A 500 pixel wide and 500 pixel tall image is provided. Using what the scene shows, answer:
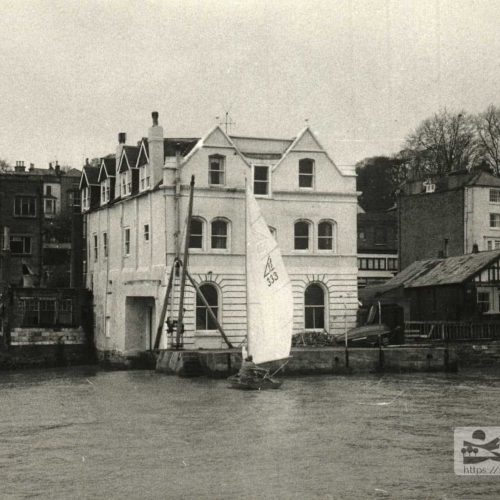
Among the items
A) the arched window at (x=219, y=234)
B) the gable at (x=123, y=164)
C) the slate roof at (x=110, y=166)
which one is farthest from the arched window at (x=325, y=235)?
the slate roof at (x=110, y=166)

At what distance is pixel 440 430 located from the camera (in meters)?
30.2

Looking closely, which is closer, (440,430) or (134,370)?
(440,430)

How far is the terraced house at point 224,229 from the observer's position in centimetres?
5412

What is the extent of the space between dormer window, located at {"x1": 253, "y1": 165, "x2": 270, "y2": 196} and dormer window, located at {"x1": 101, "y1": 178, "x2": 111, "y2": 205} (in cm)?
1300

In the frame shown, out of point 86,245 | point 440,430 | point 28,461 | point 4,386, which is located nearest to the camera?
point 28,461

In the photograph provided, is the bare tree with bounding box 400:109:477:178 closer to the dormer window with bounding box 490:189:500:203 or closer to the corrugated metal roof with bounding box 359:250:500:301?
the dormer window with bounding box 490:189:500:203

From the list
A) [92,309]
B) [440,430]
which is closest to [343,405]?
[440,430]

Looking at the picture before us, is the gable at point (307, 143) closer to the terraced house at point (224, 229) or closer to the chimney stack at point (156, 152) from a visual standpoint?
the terraced house at point (224, 229)

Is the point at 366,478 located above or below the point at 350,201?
below

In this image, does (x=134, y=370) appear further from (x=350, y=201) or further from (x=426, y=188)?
(x=426, y=188)

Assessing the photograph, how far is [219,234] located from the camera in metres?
55.2

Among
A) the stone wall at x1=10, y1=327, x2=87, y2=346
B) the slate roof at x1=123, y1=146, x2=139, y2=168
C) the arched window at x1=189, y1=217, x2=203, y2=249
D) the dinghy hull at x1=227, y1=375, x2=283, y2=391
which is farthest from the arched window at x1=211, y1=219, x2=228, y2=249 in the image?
the dinghy hull at x1=227, y1=375, x2=283, y2=391

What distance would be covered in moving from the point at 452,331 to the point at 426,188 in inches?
1044

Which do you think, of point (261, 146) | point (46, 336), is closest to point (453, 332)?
point (261, 146)
